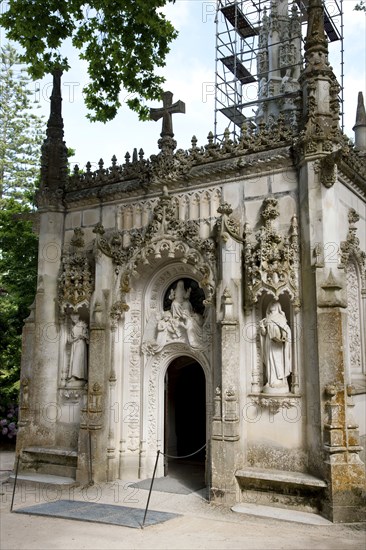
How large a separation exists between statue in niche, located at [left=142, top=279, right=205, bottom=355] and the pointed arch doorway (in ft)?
3.10

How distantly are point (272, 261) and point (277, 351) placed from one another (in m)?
1.72

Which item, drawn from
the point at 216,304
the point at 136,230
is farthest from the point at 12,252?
the point at 216,304

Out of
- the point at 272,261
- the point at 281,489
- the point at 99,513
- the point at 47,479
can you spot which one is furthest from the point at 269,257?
the point at 47,479

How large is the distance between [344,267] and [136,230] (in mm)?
4838

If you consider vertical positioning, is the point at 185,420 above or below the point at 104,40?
below

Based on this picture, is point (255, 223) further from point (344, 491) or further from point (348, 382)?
point (344, 491)

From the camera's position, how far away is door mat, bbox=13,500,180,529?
9.75 metres

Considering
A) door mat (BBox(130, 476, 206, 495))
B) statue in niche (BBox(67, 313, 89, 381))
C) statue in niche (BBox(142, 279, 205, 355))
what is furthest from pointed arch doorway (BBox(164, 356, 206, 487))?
Answer: statue in niche (BBox(67, 313, 89, 381))

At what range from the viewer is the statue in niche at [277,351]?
10938mm

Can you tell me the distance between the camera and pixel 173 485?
1213cm

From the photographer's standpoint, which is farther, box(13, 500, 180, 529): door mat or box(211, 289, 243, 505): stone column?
box(211, 289, 243, 505): stone column

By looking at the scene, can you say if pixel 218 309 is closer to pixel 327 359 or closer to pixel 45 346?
pixel 327 359

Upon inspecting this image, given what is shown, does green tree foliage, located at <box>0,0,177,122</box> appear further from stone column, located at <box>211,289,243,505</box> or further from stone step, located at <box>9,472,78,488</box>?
stone step, located at <box>9,472,78,488</box>

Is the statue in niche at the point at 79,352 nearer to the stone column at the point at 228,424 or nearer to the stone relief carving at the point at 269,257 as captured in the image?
the stone column at the point at 228,424
